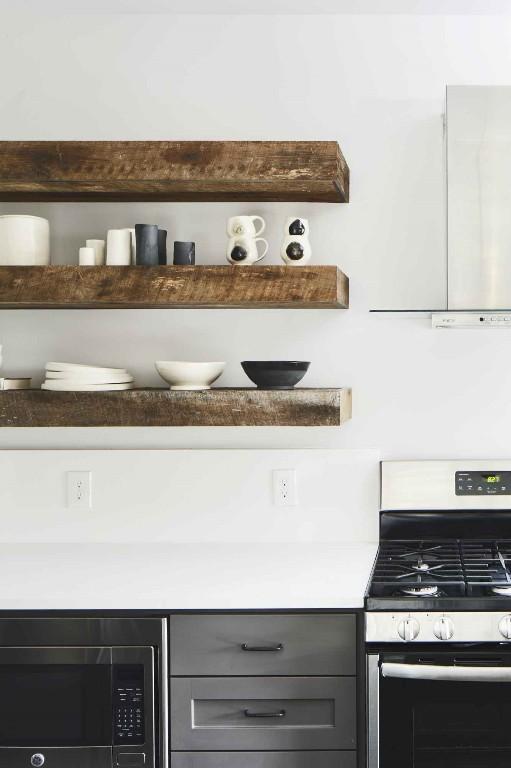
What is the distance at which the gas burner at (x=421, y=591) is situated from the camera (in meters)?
1.81

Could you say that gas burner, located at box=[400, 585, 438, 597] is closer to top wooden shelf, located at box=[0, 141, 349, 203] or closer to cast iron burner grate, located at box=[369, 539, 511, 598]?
cast iron burner grate, located at box=[369, 539, 511, 598]

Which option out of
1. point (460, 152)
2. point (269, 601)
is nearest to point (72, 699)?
point (269, 601)

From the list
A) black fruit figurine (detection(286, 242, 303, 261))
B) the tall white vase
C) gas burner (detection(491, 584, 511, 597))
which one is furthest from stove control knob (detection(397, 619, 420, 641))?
the tall white vase

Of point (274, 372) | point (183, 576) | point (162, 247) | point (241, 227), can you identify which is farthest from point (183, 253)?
point (183, 576)

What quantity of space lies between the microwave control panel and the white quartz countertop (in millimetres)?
149

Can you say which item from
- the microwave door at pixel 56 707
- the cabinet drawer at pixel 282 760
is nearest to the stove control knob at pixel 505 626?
the cabinet drawer at pixel 282 760

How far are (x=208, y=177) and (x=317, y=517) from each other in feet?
3.46

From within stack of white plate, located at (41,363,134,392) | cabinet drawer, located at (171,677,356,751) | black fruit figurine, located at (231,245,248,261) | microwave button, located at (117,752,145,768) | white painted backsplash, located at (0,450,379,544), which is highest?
Result: black fruit figurine, located at (231,245,248,261)

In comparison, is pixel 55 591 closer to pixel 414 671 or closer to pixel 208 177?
pixel 414 671

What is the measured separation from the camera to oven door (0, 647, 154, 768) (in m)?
1.78

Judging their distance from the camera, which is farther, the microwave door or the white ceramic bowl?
the white ceramic bowl

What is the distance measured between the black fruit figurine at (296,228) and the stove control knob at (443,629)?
1085mm

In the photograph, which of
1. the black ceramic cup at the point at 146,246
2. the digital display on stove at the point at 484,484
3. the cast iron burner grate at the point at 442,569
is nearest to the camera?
the cast iron burner grate at the point at 442,569

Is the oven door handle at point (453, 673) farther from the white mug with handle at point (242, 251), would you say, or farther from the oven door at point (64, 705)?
the white mug with handle at point (242, 251)
